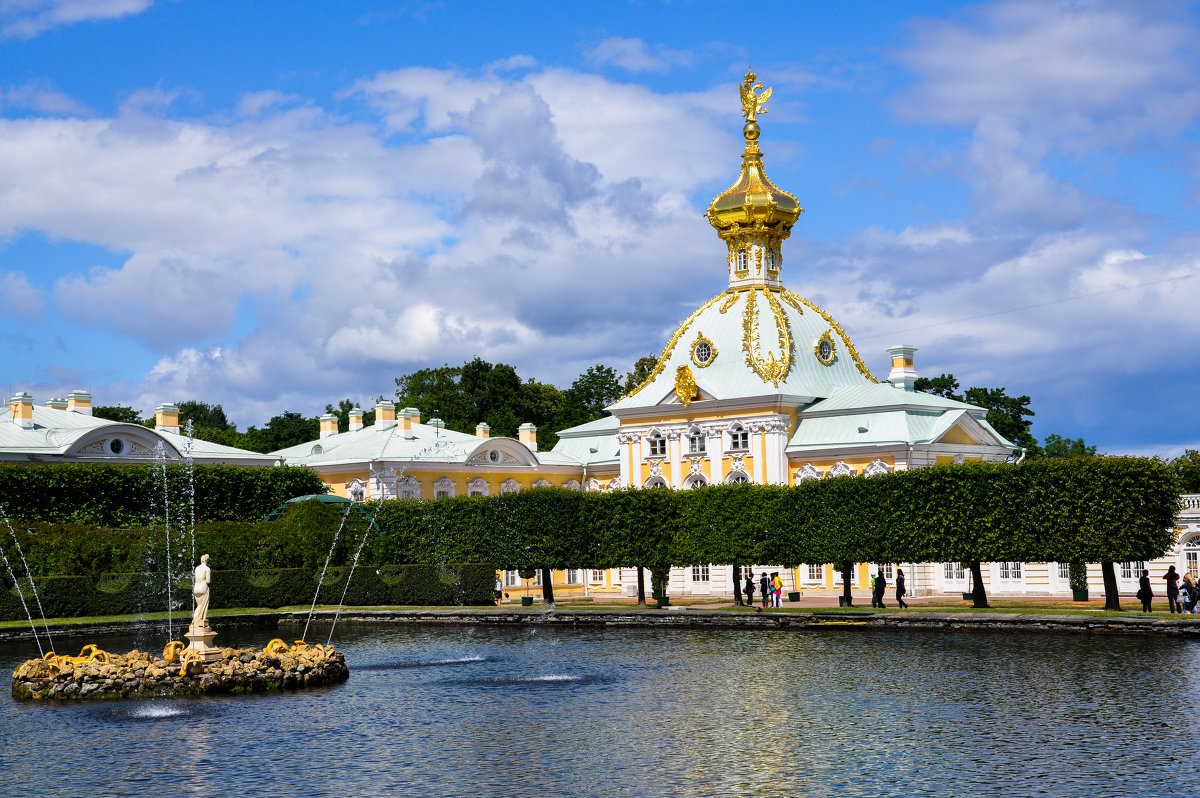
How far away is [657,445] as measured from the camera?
2640 inches

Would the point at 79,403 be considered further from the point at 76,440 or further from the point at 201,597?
the point at 201,597

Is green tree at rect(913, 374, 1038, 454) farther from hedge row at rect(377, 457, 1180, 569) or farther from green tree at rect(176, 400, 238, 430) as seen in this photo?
green tree at rect(176, 400, 238, 430)

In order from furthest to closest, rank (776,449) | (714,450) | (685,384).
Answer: (685,384) < (714,450) < (776,449)

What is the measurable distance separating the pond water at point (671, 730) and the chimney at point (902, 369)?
3873 centimetres

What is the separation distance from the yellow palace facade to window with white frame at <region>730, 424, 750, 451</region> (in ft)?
0.22

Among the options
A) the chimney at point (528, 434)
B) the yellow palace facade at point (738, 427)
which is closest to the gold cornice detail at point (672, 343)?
the yellow palace facade at point (738, 427)

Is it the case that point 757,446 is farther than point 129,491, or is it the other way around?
point 757,446

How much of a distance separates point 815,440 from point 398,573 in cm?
2045

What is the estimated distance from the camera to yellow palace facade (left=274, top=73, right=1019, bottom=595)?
60812 millimetres

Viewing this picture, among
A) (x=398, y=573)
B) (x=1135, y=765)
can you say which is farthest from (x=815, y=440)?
(x=1135, y=765)

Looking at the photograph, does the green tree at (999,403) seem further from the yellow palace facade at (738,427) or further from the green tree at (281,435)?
the green tree at (281,435)

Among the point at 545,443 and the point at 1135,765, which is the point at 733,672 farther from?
the point at 545,443

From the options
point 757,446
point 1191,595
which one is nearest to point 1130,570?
point 1191,595

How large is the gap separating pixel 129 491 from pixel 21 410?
8.06 metres
